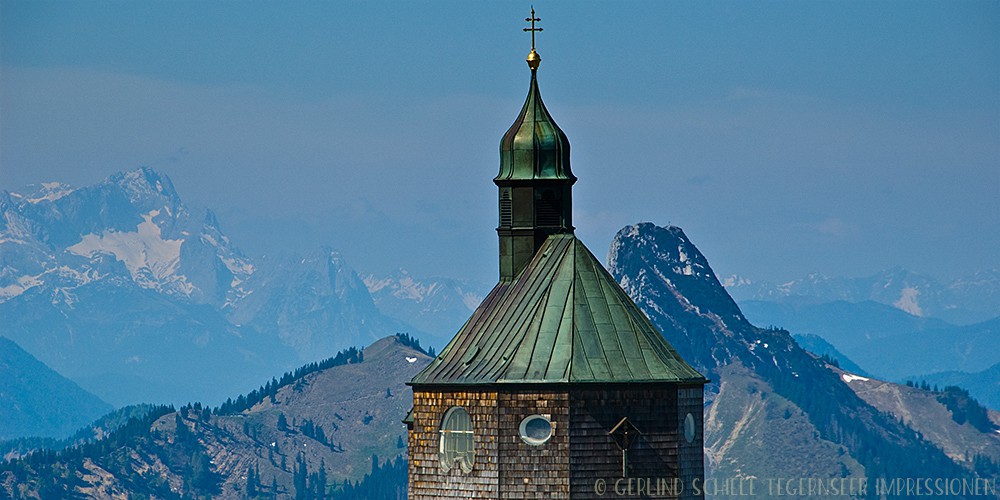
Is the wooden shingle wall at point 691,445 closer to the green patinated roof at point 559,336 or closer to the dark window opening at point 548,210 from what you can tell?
the green patinated roof at point 559,336

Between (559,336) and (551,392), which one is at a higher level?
(559,336)

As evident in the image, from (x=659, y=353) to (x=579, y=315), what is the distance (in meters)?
3.22

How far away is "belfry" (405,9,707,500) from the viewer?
80062mm

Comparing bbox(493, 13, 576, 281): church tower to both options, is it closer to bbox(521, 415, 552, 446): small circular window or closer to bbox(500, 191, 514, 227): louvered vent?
bbox(500, 191, 514, 227): louvered vent

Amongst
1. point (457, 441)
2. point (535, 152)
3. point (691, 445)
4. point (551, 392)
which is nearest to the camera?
point (551, 392)

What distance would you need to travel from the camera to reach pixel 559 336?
→ 270ft

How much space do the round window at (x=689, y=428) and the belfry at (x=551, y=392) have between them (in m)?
0.14

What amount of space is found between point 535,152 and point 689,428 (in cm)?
1229

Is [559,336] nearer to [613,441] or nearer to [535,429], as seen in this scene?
[535,429]

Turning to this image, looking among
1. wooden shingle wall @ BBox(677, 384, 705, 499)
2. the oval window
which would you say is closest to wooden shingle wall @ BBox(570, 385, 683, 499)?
wooden shingle wall @ BBox(677, 384, 705, 499)

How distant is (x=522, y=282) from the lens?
86062 mm

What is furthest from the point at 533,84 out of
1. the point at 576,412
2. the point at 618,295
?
the point at 576,412

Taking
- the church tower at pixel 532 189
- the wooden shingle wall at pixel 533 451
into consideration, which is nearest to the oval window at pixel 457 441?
the wooden shingle wall at pixel 533 451

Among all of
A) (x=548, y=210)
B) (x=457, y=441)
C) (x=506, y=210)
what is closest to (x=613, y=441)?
(x=457, y=441)
